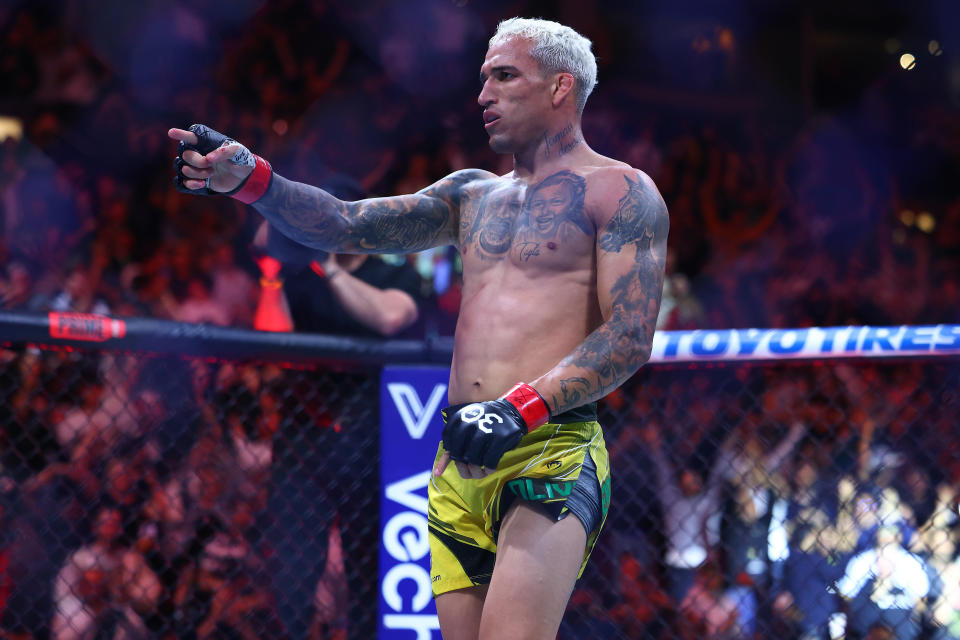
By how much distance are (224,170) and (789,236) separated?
4.97 metres

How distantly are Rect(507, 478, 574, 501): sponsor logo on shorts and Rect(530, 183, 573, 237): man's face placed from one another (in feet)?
1.58

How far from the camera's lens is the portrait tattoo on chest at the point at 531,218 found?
178 centimetres

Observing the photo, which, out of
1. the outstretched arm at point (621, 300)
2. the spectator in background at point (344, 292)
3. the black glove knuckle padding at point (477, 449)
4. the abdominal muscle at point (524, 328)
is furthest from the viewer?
the spectator in background at point (344, 292)

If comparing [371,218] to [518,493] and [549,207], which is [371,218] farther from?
[518,493]

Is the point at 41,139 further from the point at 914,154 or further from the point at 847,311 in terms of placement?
the point at 914,154

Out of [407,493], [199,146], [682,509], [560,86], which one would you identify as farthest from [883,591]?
[199,146]

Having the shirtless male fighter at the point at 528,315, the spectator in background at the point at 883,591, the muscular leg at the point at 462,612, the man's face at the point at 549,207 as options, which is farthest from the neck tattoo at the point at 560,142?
the spectator in background at the point at 883,591

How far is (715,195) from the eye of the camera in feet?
20.6

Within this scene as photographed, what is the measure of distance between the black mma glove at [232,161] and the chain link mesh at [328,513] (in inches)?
24.6

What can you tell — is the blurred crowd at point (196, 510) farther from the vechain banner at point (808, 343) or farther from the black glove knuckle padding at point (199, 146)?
the vechain banner at point (808, 343)

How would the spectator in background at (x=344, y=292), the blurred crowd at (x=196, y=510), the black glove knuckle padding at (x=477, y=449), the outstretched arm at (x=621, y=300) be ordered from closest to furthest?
the black glove knuckle padding at (x=477, y=449) < the outstretched arm at (x=621, y=300) < the blurred crowd at (x=196, y=510) < the spectator in background at (x=344, y=292)

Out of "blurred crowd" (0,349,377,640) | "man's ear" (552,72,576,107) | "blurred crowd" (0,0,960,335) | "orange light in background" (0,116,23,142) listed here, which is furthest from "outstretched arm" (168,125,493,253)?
"orange light in background" (0,116,23,142)

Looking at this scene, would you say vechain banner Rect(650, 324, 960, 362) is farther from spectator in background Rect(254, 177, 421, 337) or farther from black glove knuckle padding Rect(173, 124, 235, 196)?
black glove knuckle padding Rect(173, 124, 235, 196)

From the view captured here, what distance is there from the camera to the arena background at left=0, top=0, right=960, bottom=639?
2379 millimetres
